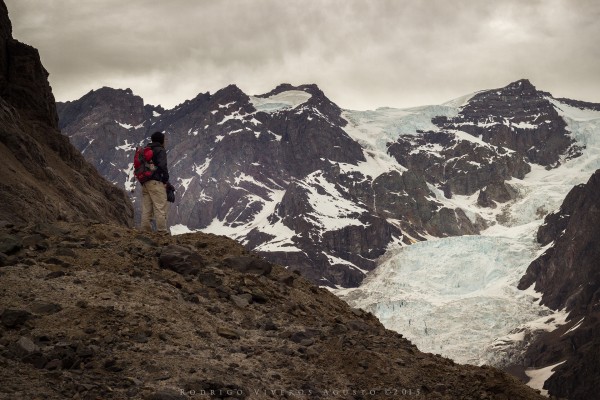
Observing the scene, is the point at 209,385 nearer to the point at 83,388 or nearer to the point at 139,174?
the point at 83,388

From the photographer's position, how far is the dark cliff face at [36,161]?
30062 millimetres

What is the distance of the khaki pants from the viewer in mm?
21703

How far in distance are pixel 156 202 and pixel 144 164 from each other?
1112mm

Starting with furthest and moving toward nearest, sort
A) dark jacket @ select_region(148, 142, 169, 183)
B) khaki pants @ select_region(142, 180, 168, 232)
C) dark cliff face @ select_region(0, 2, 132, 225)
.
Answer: dark cliff face @ select_region(0, 2, 132, 225) < khaki pants @ select_region(142, 180, 168, 232) < dark jacket @ select_region(148, 142, 169, 183)

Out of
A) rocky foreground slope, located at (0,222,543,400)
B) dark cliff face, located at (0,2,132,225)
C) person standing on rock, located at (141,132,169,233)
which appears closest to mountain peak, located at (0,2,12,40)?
dark cliff face, located at (0,2,132,225)

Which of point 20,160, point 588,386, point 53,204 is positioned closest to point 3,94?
point 20,160

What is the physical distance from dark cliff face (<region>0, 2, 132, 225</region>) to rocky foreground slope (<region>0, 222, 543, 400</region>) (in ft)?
31.3

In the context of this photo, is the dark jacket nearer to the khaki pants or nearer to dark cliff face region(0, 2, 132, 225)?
the khaki pants

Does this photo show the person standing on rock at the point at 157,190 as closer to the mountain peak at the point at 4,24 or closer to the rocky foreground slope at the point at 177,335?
the rocky foreground slope at the point at 177,335

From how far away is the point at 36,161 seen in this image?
38781mm

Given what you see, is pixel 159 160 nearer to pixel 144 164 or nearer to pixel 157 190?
pixel 144 164

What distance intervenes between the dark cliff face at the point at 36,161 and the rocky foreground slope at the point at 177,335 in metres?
9.55

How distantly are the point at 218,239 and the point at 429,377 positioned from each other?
8044mm

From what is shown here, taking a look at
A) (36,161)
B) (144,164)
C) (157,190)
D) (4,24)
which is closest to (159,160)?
(144,164)
